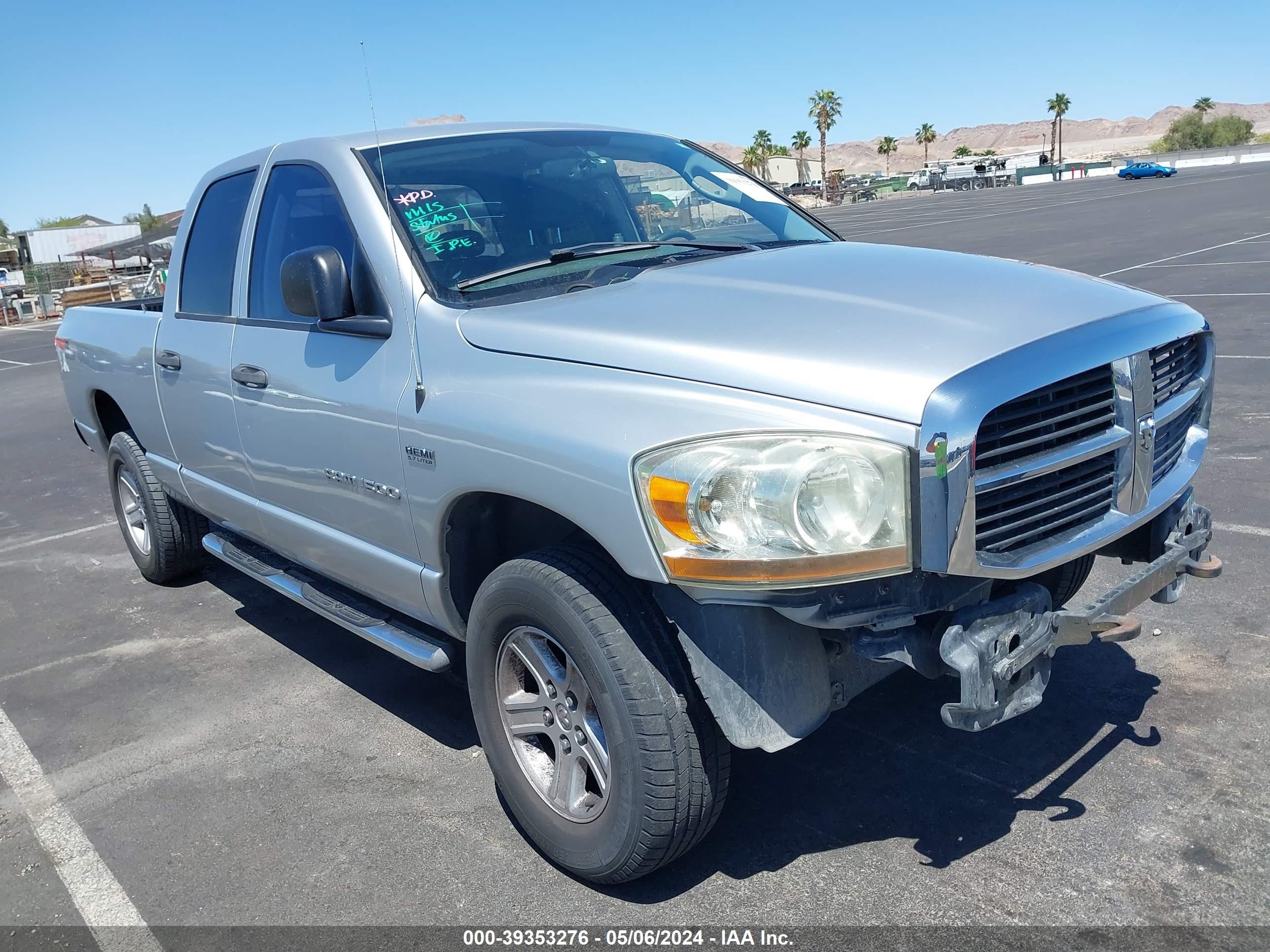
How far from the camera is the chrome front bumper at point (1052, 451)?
7.50 ft

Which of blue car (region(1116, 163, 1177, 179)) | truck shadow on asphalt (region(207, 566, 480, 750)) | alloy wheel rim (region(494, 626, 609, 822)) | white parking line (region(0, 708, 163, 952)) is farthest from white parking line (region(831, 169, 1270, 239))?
white parking line (region(0, 708, 163, 952))

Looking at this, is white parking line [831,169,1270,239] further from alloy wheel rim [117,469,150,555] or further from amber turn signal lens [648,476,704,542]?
amber turn signal lens [648,476,704,542]

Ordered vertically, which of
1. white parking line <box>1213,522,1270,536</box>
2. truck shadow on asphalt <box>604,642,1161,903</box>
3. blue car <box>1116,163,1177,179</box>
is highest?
truck shadow on asphalt <box>604,642,1161,903</box>

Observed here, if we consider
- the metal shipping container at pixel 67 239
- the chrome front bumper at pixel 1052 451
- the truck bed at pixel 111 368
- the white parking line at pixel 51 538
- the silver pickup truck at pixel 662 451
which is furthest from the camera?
the metal shipping container at pixel 67 239

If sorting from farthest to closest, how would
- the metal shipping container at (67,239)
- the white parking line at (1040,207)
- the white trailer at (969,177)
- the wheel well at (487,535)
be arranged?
1. the white trailer at (969,177)
2. the metal shipping container at (67,239)
3. the white parking line at (1040,207)
4. the wheel well at (487,535)

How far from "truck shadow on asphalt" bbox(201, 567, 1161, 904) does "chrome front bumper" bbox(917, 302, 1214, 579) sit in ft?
2.97

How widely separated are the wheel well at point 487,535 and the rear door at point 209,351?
138 cm

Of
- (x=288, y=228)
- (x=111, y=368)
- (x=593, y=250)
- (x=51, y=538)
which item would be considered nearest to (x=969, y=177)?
(x=51, y=538)

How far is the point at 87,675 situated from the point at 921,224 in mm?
35946

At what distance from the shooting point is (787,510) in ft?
7.70

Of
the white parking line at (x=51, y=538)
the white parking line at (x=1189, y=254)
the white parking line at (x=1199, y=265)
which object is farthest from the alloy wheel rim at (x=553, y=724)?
the white parking line at (x=1199, y=265)

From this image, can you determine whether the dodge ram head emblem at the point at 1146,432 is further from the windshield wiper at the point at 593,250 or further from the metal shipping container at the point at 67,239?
the metal shipping container at the point at 67,239

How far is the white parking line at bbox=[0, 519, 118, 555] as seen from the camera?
7.02 meters

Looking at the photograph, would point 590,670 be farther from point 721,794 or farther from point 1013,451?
point 1013,451
